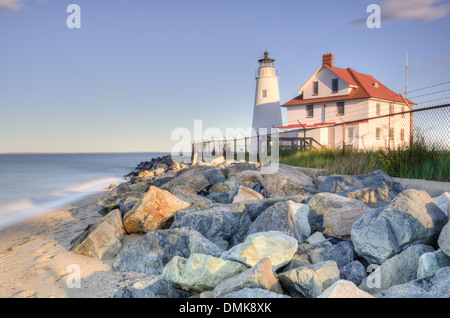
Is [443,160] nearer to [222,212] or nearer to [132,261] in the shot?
[222,212]

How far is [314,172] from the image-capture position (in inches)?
340

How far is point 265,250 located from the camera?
2.99m

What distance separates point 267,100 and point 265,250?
30435mm

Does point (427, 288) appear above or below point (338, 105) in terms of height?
below

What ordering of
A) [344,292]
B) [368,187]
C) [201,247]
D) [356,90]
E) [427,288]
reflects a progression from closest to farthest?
1. [344,292]
2. [427,288]
3. [201,247]
4. [368,187]
5. [356,90]

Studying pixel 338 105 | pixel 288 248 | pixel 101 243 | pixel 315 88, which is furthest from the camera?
pixel 315 88

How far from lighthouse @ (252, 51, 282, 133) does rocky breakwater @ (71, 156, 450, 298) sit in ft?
90.8

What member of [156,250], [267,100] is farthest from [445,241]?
[267,100]

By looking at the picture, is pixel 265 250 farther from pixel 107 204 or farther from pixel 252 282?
pixel 107 204
